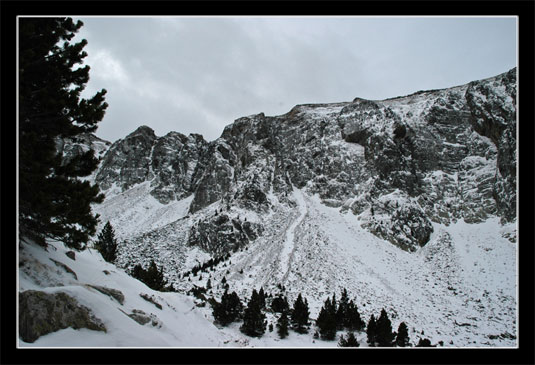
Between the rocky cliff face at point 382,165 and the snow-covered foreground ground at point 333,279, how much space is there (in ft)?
14.5

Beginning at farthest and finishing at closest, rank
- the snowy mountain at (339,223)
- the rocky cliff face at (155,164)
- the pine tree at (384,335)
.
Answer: the rocky cliff face at (155,164), the pine tree at (384,335), the snowy mountain at (339,223)

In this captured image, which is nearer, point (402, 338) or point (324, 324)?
point (402, 338)

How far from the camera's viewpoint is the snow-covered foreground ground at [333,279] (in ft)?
50.1

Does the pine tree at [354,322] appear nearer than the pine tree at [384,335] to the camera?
No

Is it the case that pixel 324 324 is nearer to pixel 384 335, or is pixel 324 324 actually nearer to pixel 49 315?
pixel 384 335

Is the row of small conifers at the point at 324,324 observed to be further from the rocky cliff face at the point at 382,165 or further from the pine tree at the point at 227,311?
the rocky cliff face at the point at 382,165

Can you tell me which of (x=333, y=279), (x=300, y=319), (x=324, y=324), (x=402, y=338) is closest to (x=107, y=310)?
(x=300, y=319)

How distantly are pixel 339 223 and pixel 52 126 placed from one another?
226 feet

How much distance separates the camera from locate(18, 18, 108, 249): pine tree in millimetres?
11203

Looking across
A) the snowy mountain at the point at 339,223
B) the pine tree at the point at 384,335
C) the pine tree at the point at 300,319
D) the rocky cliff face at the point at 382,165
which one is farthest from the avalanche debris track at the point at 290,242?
the pine tree at the point at 384,335

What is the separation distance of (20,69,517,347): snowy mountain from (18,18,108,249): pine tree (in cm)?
209

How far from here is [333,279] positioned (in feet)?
174

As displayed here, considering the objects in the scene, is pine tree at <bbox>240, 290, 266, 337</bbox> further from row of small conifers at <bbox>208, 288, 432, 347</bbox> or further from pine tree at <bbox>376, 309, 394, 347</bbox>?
pine tree at <bbox>376, 309, 394, 347</bbox>

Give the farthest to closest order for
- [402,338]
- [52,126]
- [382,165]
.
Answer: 1. [382,165]
2. [402,338]
3. [52,126]
